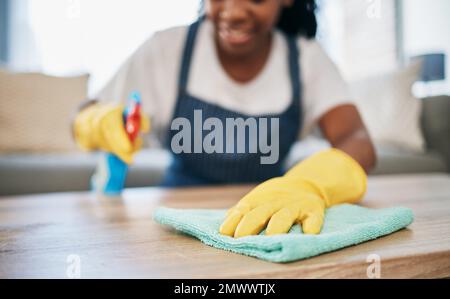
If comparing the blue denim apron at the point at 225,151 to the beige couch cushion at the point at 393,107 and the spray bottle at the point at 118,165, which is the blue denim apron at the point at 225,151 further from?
the beige couch cushion at the point at 393,107

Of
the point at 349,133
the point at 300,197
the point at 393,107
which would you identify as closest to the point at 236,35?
the point at 349,133

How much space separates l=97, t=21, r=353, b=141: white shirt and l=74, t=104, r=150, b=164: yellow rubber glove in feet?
0.44

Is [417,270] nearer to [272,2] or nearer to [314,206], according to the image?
[314,206]

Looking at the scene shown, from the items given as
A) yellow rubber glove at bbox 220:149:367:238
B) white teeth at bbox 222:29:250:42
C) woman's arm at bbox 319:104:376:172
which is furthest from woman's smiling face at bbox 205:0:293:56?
yellow rubber glove at bbox 220:149:367:238

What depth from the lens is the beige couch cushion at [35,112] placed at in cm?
159

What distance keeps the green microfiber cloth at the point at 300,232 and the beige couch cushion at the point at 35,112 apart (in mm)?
1366

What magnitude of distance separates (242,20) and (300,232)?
0.55 metres

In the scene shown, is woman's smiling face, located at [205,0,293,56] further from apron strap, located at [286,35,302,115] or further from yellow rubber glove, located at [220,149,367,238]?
yellow rubber glove, located at [220,149,367,238]

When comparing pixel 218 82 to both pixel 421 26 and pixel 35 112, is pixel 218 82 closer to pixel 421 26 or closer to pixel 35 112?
pixel 421 26

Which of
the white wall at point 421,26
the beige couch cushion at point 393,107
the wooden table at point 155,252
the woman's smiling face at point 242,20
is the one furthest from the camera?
the beige couch cushion at point 393,107

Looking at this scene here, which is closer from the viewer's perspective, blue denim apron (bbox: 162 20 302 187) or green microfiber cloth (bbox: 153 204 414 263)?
green microfiber cloth (bbox: 153 204 414 263)

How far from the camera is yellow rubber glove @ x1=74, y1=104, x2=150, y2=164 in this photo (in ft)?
2.21

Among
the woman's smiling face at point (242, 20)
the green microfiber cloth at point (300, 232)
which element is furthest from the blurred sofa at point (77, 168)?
the green microfiber cloth at point (300, 232)
